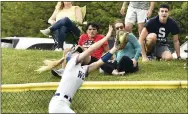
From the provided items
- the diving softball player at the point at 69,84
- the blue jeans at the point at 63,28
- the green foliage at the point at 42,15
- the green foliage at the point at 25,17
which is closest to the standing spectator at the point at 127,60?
the blue jeans at the point at 63,28

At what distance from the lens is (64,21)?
29.6 ft

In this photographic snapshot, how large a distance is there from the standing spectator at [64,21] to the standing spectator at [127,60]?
0.86 meters

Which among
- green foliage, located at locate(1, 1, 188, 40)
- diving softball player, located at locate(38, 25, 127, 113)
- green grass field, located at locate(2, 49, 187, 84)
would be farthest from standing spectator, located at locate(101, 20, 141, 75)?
green foliage, located at locate(1, 1, 188, 40)

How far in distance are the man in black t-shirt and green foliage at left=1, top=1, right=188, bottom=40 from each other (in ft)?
45.4

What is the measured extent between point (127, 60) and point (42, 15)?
70.4 feet

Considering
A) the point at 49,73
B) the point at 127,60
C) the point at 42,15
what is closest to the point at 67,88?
the point at 127,60

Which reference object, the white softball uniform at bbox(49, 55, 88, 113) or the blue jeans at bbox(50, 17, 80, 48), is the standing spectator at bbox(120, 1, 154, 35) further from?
the white softball uniform at bbox(49, 55, 88, 113)

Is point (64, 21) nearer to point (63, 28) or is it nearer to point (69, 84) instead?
point (63, 28)

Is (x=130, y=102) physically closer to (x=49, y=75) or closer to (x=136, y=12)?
(x=49, y=75)

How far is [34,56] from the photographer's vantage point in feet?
36.4

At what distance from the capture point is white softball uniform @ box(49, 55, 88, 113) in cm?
598

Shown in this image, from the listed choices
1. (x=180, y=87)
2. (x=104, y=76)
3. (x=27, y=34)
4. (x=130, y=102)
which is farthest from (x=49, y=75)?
(x=27, y=34)

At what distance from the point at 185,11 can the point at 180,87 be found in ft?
58.7

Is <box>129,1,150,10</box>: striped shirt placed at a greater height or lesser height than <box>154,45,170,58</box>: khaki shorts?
greater
